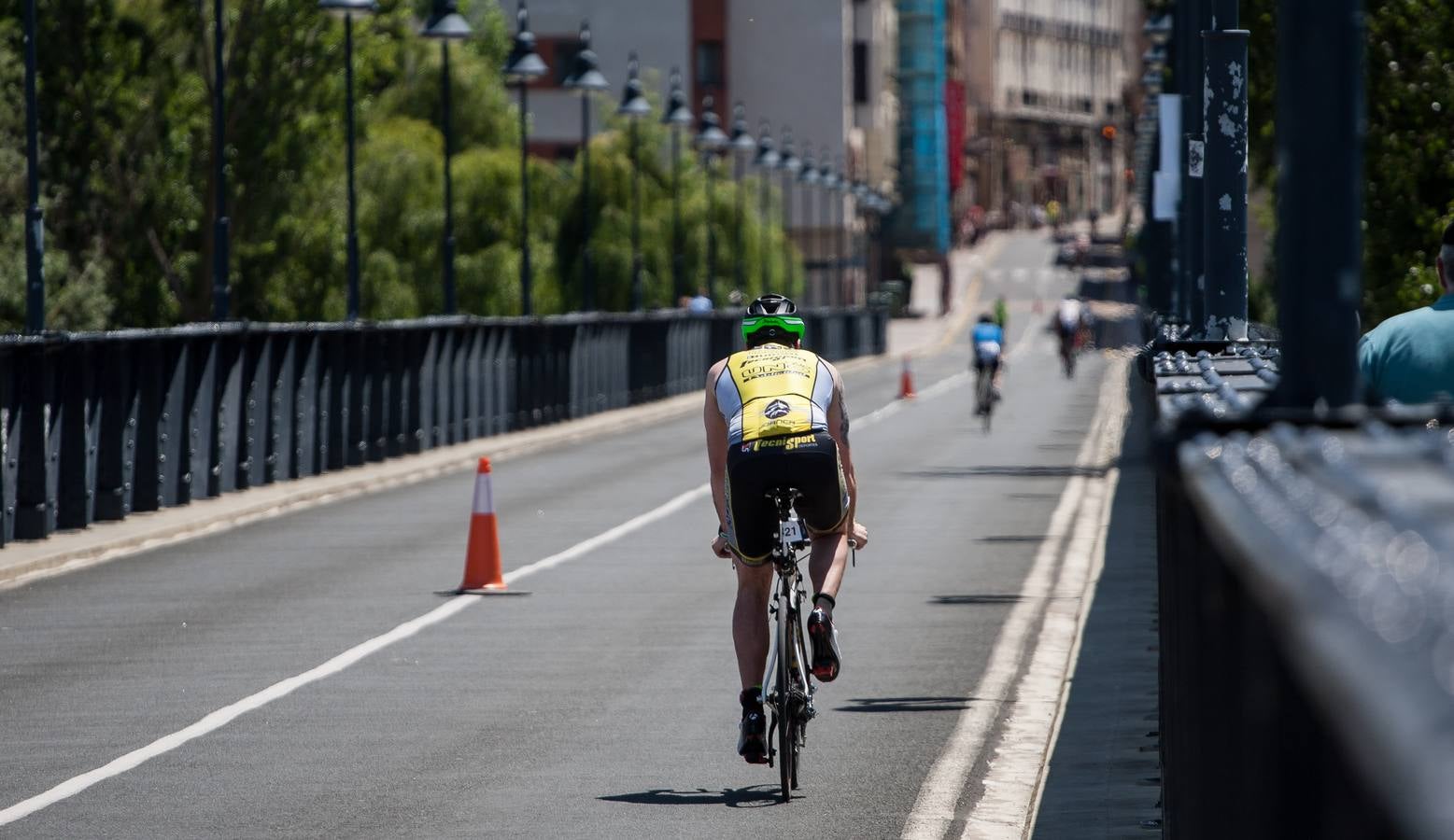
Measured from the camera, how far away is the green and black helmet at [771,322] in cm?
1001

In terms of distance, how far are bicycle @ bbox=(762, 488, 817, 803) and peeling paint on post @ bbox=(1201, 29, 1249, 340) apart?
4.60 m

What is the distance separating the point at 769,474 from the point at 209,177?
2228 inches

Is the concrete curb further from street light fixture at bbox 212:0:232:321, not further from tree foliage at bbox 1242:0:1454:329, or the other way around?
tree foliage at bbox 1242:0:1454:329

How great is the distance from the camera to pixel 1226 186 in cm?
1369

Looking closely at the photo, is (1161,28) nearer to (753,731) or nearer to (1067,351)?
(753,731)

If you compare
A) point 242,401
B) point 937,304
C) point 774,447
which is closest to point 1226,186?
point 774,447

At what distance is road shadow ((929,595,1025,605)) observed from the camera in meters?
16.8

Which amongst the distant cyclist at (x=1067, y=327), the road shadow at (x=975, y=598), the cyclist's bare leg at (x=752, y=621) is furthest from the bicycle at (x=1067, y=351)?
the cyclist's bare leg at (x=752, y=621)

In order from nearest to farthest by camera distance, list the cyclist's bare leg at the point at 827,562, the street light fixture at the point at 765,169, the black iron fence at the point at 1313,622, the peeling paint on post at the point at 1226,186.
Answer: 1. the black iron fence at the point at 1313,622
2. the cyclist's bare leg at the point at 827,562
3. the peeling paint on post at the point at 1226,186
4. the street light fixture at the point at 765,169

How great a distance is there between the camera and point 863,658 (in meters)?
13.8

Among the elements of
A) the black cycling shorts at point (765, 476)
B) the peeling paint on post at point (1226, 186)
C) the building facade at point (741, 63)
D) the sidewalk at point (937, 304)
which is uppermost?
the building facade at point (741, 63)

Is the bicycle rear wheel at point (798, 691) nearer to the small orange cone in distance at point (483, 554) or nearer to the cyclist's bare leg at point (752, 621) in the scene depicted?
the cyclist's bare leg at point (752, 621)

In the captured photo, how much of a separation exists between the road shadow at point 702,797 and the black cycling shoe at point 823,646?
46cm

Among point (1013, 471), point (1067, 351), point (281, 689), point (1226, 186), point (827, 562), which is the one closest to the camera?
point (827, 562)
